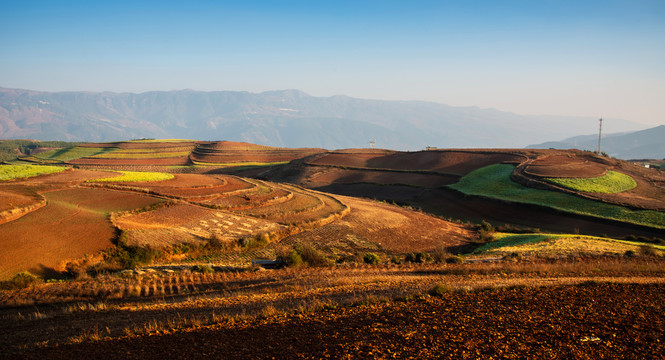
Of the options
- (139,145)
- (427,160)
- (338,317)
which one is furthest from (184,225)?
(139,145)

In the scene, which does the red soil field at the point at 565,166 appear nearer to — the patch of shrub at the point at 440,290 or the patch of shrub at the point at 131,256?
the patch of shrub at the point at 440,290

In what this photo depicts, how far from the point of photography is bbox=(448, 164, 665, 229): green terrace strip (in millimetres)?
42094

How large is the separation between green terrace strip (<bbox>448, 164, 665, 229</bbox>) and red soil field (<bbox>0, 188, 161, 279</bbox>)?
142ft

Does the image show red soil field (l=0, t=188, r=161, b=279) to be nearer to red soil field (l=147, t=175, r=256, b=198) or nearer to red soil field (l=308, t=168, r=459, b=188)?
red soil field (l=147, t=175, r=256, b=198)

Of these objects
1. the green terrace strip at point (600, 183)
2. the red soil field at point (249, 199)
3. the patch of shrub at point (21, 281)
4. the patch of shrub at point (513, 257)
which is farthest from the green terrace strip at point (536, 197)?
the patch of shrub at point (21, 281)

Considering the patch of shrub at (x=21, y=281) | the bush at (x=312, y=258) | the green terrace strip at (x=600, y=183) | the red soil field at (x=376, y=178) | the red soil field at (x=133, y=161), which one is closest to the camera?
the patch of shrub at (x=21, y=281)

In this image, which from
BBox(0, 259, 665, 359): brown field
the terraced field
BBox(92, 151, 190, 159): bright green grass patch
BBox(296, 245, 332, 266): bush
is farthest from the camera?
the terraced field

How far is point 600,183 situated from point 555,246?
33.6 m

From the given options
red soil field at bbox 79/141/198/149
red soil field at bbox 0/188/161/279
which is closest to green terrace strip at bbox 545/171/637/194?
red soil field at bbox 0/188/161/279

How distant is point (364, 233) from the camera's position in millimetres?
34094

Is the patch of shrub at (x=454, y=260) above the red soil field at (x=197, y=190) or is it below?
below

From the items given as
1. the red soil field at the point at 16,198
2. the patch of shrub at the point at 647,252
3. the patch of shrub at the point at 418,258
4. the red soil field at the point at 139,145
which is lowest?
the patch of shrub at the point at 418,258

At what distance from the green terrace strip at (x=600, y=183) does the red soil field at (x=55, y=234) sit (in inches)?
2001

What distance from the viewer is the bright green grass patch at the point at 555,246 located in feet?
90.0
